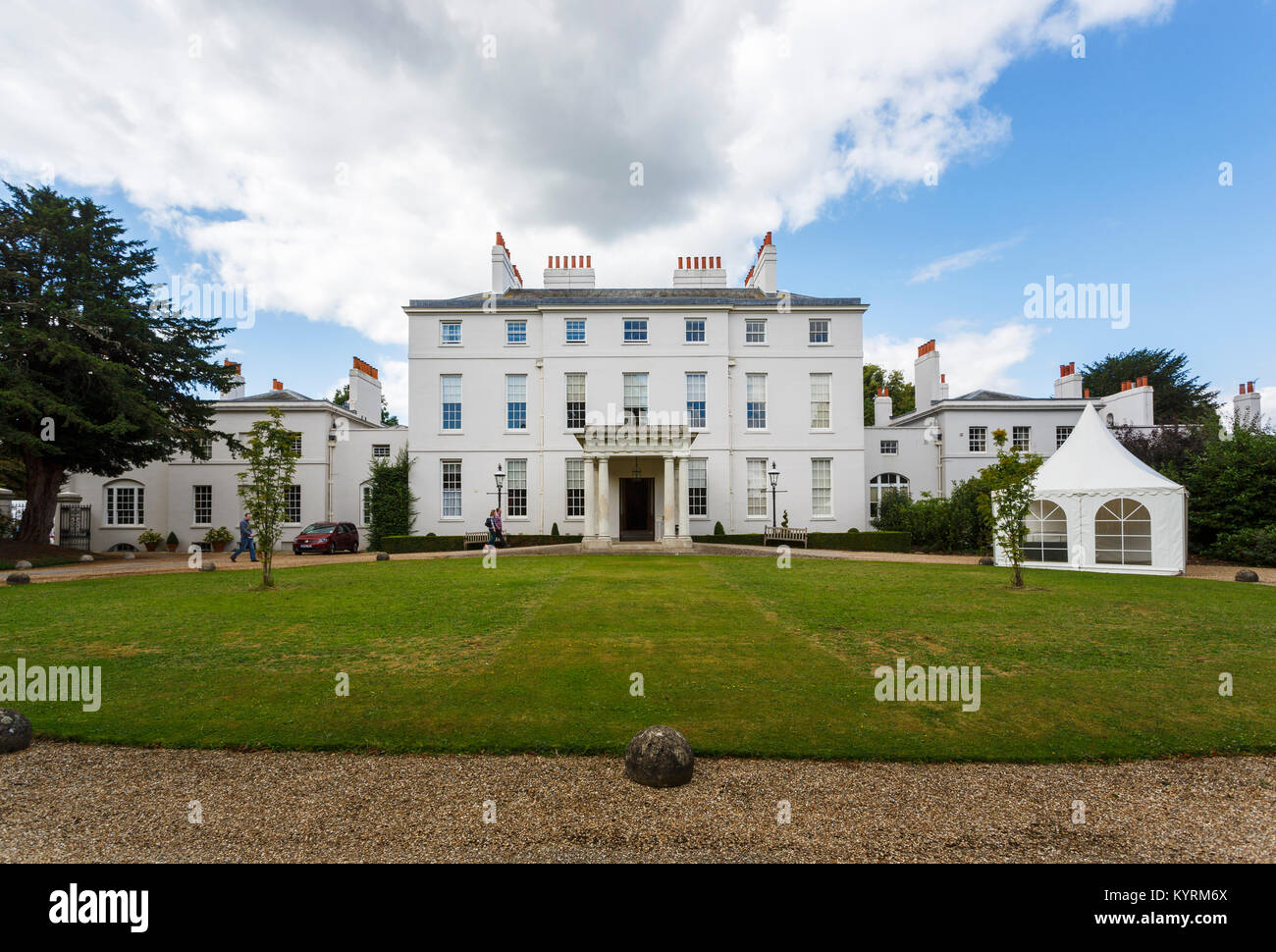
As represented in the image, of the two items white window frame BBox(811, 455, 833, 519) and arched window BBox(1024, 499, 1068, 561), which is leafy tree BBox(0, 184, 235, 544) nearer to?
white window frame BBox(811, 455, 833, 519)

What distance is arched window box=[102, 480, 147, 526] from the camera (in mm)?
30891

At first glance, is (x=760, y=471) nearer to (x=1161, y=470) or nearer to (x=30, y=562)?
(x=1161, y=470)

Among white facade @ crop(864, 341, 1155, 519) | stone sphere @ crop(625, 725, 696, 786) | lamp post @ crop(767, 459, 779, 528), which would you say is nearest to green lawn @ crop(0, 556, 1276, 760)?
stone sphere @ crop(625, 725, 696, 786)

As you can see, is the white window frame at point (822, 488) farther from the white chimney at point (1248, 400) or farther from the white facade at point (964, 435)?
the white chimney at point (1248, 400)

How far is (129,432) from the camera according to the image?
24.4 metres

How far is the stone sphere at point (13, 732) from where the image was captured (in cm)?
511

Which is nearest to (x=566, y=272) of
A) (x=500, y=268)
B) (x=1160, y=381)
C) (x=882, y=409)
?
(x=500, y=268)

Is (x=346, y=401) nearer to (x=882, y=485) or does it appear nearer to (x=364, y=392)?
(x=364, y=392)

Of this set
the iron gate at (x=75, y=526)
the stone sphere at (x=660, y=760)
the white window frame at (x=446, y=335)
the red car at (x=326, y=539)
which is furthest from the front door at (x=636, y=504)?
the iron gate at (x=75, y=526)

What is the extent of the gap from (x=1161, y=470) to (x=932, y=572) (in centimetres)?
1430

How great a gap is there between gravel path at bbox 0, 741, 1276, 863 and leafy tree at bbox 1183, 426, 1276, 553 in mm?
21337

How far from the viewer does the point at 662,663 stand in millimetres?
7406

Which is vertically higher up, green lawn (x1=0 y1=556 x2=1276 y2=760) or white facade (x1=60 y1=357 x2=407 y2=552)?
white facade (x1=60 y1=357 x2=407 y2=552)
